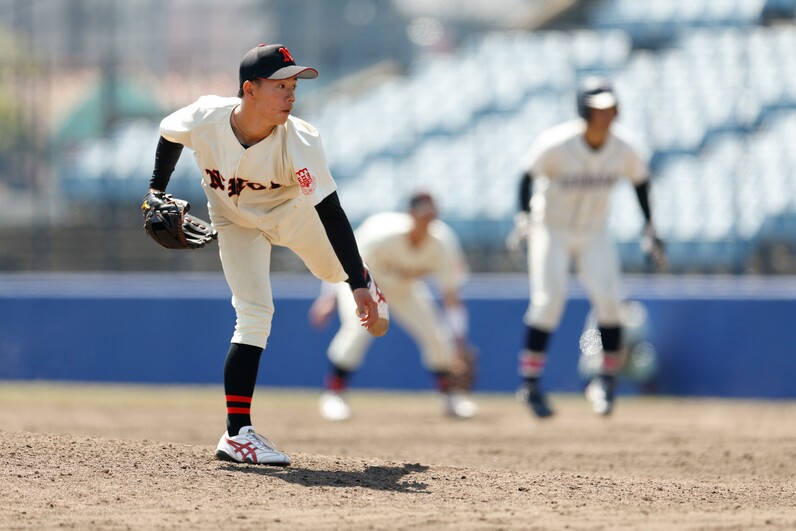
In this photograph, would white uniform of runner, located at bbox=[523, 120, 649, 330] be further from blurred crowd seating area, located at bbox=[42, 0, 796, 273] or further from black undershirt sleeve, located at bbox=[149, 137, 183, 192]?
blurred crowd seating area, located at bbox=[42, 0, 796, 273]

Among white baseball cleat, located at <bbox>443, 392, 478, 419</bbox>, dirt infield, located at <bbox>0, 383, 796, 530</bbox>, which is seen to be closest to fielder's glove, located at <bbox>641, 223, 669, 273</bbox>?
dirt infield, located at <bbox>0, 383, 796, 530</bbox>

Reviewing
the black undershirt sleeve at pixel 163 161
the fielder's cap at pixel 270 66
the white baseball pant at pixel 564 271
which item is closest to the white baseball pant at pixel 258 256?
the black undershirt sleeve at pixel 163 161

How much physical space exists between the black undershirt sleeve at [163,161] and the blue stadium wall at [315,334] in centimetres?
782

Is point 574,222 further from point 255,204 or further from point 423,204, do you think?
point 255,204

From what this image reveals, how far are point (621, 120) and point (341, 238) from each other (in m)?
10.4

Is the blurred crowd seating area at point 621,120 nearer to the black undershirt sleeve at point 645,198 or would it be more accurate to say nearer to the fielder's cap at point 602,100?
the black undershirt sleeve at point 645,198

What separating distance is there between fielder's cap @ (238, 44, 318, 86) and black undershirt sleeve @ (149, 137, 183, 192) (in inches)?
24.6

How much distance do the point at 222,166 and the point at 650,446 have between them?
12.0 ft

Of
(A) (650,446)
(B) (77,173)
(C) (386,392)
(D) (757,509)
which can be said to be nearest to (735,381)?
(C) (386,392)

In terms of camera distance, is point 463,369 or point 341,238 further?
point 463,369

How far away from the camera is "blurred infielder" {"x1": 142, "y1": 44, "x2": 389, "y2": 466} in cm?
560

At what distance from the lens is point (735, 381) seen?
12.7 metres

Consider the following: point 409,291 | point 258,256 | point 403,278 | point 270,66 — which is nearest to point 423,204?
point 403,278

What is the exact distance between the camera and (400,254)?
1122cm
